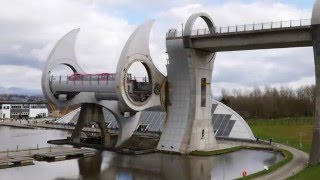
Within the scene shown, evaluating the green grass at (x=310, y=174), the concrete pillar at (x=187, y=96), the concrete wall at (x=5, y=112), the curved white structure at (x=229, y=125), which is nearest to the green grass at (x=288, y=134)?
the curved white structure at (x=229, y=125)

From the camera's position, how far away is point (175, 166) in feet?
127

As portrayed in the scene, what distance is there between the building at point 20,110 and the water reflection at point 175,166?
260 ft

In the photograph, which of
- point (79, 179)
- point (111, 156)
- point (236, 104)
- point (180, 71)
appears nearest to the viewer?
point (79, 179)

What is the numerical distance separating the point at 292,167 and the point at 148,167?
1233cm

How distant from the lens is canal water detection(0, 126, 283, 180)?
3400cm

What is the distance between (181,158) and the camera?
43094 millimetres

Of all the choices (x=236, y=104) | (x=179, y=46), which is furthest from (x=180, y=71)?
(x=236, y=104)

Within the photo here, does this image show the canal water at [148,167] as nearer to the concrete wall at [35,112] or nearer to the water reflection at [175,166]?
the water reflection at [175,166]

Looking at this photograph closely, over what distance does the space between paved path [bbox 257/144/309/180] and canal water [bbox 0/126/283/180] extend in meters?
2.04

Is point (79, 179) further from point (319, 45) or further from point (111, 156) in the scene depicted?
point (319, 45)

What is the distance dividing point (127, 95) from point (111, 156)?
6.56 m

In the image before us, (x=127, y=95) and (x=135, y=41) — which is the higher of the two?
(x=135, y=41)

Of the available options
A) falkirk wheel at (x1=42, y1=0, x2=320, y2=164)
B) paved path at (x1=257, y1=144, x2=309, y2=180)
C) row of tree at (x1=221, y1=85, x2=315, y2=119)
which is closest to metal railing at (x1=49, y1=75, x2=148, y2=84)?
falkirk wheel at (x1=42, y1=0, x2=320, y2=164)

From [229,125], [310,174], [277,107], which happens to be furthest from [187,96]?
[277,107]
